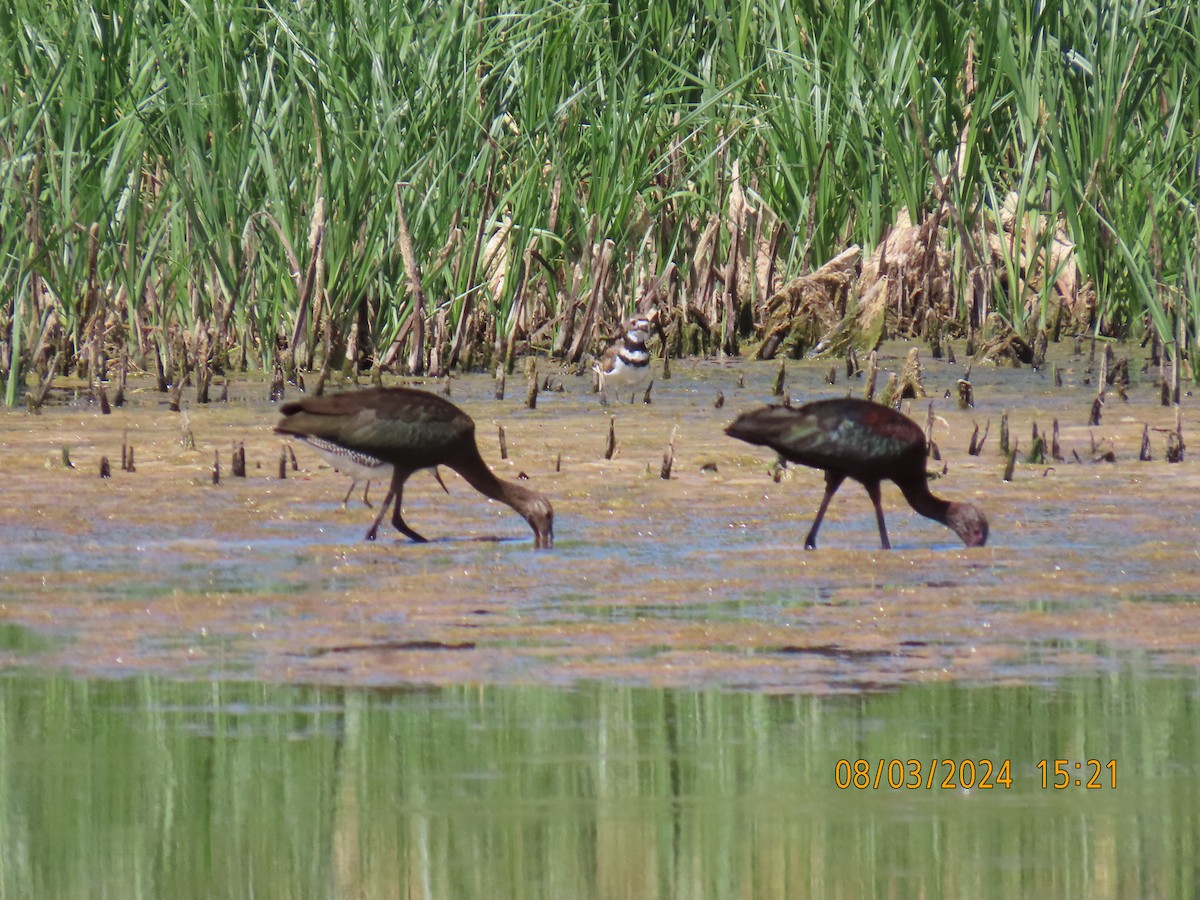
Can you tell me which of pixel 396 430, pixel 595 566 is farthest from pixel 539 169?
pixel 595 566

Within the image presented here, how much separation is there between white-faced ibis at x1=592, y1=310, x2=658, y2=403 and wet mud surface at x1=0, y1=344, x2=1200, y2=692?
420 mm

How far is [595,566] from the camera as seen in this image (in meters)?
5.86

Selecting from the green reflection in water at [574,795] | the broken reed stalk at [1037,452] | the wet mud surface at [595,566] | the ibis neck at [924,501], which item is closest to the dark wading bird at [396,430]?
the wet mud surface at [595,566]

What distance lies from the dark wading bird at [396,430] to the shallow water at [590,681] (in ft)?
0.62

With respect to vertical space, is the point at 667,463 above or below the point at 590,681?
below

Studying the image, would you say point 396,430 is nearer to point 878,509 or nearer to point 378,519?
point 378,519

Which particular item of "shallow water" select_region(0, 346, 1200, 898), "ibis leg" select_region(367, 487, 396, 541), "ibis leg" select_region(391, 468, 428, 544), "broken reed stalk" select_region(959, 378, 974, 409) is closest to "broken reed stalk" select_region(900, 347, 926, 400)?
"broken reed stalk" select_region(959, 378, 974, 409)

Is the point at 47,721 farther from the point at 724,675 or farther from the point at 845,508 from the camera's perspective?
the point at 845,508

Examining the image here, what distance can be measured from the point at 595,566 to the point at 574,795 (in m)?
2.30

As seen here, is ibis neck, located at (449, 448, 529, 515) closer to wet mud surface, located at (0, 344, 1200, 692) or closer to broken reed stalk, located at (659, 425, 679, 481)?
wet mud surface, located at (0, 344, 1200, 692)

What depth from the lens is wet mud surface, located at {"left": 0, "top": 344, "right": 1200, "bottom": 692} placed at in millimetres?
4660

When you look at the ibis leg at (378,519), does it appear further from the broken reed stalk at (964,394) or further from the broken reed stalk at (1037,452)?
the broken reed stalk at (964,394)

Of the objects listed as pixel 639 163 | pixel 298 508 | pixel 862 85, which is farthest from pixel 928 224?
pixel 298 508
